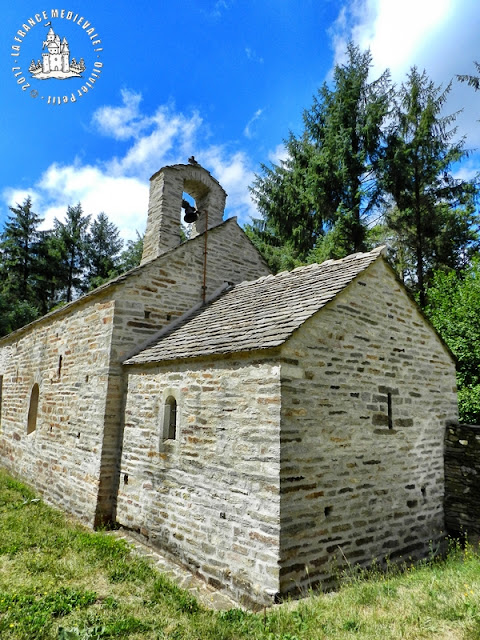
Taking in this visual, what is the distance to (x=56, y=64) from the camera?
8.84m

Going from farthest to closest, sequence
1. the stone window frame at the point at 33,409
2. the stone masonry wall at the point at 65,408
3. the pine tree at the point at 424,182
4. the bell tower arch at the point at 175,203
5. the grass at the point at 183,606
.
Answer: the pine tree at the point at 424,182 → the stone window frame at the point at 33,409 → the bell tower arch at the point at 175,203 → the stone masonry wall at the point at 65,408 → the grass at the point at 183,606

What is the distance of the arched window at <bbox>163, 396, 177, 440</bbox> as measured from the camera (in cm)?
627

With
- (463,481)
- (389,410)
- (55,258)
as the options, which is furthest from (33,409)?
(55,258)

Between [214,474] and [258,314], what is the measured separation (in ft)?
7.97

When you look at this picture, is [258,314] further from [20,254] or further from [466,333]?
[20,254]

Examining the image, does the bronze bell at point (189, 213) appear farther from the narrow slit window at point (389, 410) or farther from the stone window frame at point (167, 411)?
the narrow slit window at point (389, 410)

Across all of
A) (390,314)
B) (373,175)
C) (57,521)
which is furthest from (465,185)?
(57,521)

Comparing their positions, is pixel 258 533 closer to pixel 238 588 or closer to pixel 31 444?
pixel 238 588

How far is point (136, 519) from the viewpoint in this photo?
6.43 meters

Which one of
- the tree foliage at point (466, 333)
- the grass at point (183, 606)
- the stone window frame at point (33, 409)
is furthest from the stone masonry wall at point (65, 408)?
the tree foliage at point (466, 333)

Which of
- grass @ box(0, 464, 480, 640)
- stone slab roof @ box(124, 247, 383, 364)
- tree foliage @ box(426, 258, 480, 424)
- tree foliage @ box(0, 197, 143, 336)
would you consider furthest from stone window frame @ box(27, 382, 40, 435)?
tree foliage @ box(0, 197, 143, 336)

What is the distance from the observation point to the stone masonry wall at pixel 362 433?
4.66m

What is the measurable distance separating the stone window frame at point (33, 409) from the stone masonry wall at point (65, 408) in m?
0.15

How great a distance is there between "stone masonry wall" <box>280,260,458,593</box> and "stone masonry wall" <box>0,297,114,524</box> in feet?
13.6
